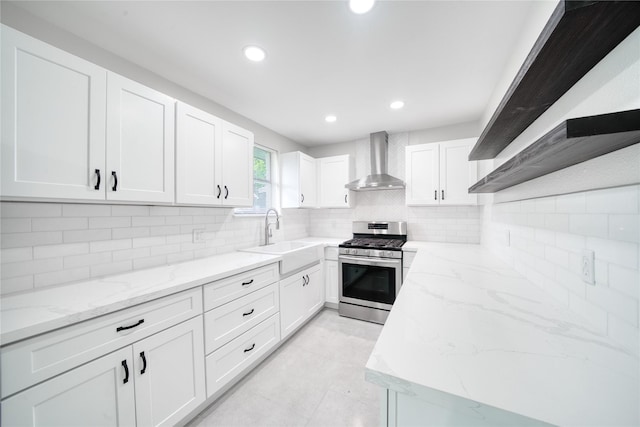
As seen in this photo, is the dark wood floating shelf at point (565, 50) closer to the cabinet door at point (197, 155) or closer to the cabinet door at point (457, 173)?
the cabinet door at point (457, 173)

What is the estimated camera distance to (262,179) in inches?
128

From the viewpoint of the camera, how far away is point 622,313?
74 cm

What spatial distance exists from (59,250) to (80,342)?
0.72 metres

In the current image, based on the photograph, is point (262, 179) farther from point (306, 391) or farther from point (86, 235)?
point (306, 391)

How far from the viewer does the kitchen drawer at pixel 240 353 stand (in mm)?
1646

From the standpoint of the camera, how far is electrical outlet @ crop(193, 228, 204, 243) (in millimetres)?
2196

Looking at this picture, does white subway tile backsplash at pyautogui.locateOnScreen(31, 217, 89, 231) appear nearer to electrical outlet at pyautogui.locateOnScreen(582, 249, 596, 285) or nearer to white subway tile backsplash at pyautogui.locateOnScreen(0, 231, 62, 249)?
white subway tile backsplash at pyautogui.locateOnScreen(0, 231, 62, 249)

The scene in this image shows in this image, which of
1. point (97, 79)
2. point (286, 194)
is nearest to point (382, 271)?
point (286, 194)

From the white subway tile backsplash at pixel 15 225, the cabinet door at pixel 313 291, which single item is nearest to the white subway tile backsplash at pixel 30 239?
the white subway tile backsplash at pixel 15 225

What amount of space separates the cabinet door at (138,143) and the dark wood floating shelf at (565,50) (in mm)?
2033

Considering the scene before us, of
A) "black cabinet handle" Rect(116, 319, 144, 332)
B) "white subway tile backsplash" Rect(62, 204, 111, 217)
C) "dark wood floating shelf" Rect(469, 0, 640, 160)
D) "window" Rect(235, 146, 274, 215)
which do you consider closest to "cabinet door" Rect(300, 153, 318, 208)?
"window" Rect(235, 146, 274, 215)

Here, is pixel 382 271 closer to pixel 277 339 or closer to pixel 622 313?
pixel 277 339

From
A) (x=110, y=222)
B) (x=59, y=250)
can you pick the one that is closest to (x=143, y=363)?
(x=59, y=250)

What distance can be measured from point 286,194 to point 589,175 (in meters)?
2.97
